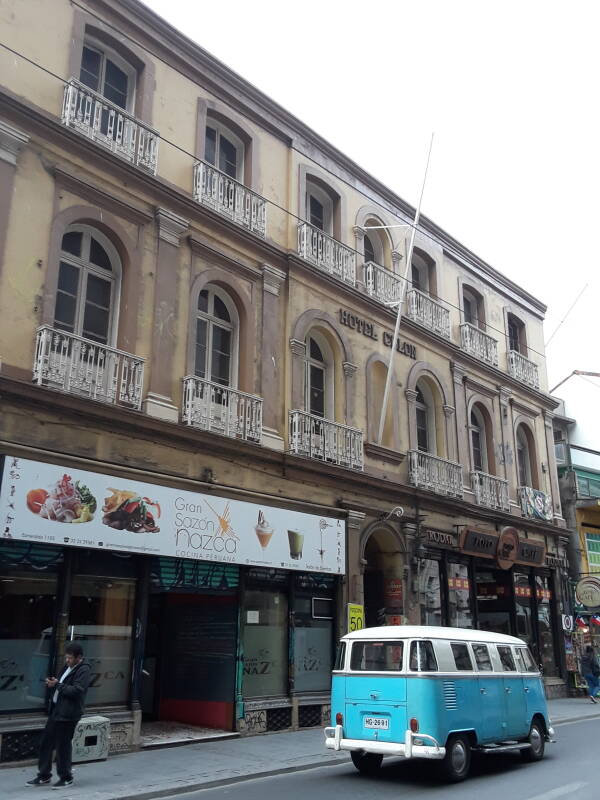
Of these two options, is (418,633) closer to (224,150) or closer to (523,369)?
(224,150)

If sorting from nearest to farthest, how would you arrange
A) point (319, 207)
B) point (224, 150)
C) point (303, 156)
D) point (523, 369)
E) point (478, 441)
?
1. point (224, 150)
2. point (303, 156)
3. point (319, 207)
4. point (478, 441)
5. point (523, 369)

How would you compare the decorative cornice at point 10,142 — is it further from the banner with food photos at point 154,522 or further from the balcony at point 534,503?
the balcony at point 534,503

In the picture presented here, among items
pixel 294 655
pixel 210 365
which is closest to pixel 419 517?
pixel 294 655

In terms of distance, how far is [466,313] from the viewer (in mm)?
24969

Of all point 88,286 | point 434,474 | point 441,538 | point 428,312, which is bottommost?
point 441,538

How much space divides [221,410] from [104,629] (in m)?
4.59

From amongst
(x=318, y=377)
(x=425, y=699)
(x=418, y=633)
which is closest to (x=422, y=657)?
(x=418, y=633)

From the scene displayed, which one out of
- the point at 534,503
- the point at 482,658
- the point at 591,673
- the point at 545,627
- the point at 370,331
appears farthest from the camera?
the point at 534,503

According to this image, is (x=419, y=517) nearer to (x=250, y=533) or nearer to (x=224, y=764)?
(x=250, y=533)

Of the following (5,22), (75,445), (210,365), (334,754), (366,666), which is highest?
(5,22)

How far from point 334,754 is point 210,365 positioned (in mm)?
7572

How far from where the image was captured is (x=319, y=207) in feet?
65.3

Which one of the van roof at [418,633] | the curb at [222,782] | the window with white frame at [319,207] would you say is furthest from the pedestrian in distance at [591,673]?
the window with white frame at [319,207]

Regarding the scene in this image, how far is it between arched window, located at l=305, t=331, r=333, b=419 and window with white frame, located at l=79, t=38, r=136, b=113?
21.7ft
